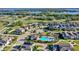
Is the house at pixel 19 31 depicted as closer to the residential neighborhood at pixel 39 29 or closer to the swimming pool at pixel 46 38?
the residential neighborhood at pixel 39 29

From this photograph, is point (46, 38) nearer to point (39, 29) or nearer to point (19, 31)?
point (39, 29)

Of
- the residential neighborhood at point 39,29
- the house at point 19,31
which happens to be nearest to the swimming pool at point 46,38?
the residential neighborhood at point 39,29

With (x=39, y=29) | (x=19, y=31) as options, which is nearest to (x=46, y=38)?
(x=39, y=29)

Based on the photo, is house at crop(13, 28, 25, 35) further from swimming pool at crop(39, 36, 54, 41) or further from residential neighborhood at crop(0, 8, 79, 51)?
swimming pool at crop(39, 36, 54, 41)

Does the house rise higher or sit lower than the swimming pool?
higher

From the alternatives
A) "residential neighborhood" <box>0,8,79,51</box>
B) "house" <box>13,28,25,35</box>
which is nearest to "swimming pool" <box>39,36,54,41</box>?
"residential neighborhood" <box>0,8,79,51</box>
